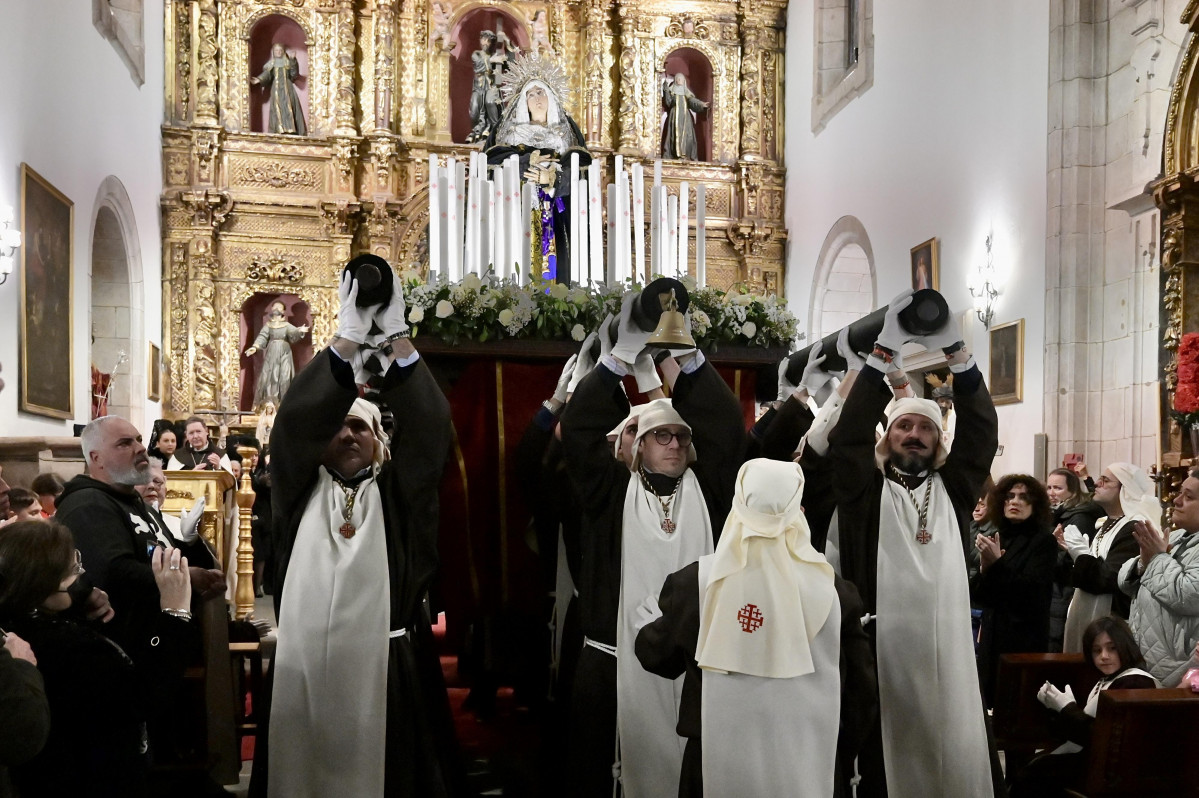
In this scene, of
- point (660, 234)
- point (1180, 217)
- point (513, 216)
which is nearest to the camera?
point (513, 216)

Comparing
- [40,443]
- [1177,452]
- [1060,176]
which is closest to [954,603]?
[1177,452]

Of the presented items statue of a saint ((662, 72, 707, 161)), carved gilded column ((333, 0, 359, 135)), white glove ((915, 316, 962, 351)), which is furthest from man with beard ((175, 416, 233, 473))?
statue of a saint ((662, 72, 707, 161))

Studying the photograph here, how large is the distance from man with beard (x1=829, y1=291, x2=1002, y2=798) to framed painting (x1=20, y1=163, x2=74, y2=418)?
8224 millimetres

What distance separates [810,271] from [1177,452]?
333 inches

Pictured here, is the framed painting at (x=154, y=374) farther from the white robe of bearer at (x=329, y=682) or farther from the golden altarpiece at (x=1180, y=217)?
the white robe of bearer at (x=329, y=682)

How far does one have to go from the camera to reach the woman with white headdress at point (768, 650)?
9.64 feet

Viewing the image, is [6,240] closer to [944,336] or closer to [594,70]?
[944,336]

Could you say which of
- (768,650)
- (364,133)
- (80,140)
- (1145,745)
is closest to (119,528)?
(768,650)

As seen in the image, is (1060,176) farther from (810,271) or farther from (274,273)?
(274,273)

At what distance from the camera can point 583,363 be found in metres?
4.53

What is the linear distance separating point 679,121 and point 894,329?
46.2 feet

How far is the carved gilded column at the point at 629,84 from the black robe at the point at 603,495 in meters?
13.2

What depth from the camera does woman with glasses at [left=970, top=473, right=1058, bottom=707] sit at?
5.21 meters

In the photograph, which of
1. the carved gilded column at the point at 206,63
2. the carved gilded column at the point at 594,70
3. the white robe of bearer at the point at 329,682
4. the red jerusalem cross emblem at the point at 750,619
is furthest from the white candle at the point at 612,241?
the carved gilded column at the point at 206,63
